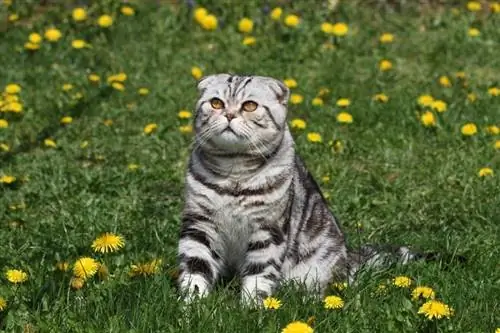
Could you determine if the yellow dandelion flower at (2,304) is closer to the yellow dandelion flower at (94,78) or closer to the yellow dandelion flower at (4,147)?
the yellow dandelion flower at (4,147)

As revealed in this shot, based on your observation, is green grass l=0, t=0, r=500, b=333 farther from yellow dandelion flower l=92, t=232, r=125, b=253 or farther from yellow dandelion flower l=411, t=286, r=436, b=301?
yellow dandelion flower l=92, t=232, r=125, b=253

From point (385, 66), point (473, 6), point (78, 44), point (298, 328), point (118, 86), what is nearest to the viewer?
point (298, 328)

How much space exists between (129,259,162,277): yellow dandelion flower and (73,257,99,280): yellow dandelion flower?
0.25 meters

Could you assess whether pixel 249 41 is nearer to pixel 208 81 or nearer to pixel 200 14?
pixel 200 14

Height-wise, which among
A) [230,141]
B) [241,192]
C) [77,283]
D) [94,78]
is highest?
Answer: [230,141]

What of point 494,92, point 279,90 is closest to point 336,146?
point 494,92

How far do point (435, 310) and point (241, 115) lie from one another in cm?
136

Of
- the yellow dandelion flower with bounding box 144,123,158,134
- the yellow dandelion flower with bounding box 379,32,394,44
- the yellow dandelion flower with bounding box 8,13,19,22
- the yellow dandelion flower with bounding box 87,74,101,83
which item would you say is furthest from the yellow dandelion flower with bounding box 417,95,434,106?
the yellow dandelion flower with bounding box 8,13,19,22

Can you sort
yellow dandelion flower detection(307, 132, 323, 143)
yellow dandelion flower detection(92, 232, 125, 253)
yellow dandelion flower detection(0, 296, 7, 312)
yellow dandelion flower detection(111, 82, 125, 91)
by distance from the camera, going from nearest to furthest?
1. yellow dandelion flower detection(0, 296, 7, 312)
2. yellow dandelion flower detection(92, 232, 125, 253)
3. yellow dandelion flower detection(307, 132, 323, 143)
4. yellow dandelion flower detection(111, 82, 125, 91)

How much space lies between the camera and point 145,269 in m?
4.70

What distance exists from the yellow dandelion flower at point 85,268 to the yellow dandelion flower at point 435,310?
153 centimetres

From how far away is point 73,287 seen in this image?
4.49 m

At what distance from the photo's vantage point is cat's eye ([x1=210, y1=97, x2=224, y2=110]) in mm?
4707

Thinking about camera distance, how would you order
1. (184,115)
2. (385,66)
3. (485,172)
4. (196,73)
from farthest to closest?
(385,66) < (196,73) < (184,115) < (485,172)
